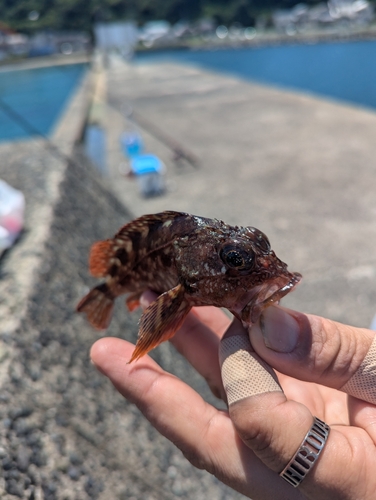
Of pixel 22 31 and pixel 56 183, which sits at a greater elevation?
pixel 56 183

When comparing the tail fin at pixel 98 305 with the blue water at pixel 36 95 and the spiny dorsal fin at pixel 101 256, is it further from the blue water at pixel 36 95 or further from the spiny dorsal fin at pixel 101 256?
the blue water at pixel 36 95

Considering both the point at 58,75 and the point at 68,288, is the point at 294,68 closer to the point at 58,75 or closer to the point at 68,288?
the point at 58,75

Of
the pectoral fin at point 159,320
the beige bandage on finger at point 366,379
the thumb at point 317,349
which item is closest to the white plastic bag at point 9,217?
the pectoral fin at point 159,320

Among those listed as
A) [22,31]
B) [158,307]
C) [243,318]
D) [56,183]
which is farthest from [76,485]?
[22,31]

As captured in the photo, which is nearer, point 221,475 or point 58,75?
point 221,475

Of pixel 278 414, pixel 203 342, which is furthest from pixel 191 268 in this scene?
pixel 278 414

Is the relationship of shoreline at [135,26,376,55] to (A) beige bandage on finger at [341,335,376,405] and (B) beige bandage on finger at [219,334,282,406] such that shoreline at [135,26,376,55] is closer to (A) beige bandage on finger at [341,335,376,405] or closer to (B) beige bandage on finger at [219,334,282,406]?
(A) beige bandage on finger at [341,335,376,405]
